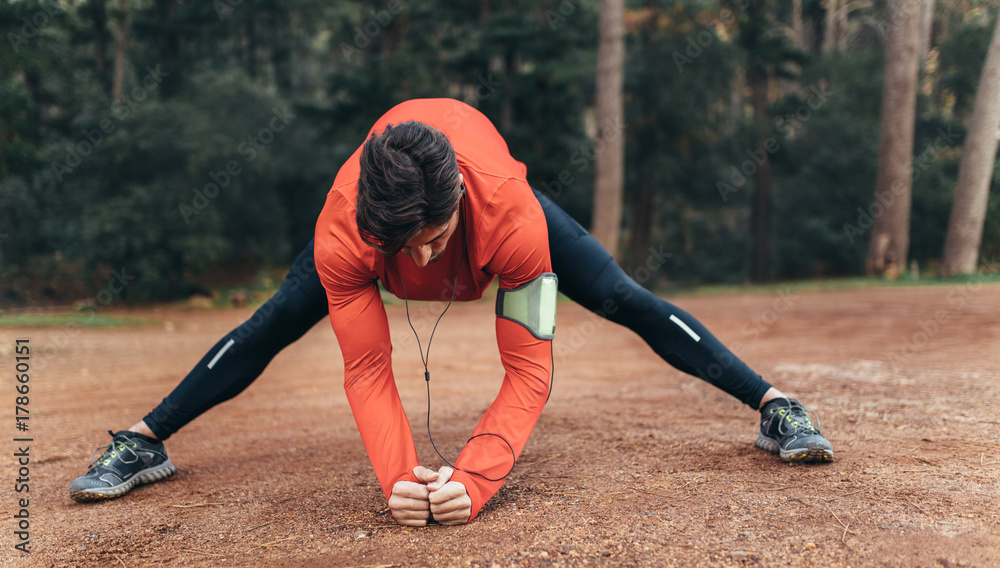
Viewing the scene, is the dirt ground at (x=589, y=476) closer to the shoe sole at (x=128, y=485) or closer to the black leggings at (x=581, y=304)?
the shoe sole at (x=128, y=485)

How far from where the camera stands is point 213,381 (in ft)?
8.46

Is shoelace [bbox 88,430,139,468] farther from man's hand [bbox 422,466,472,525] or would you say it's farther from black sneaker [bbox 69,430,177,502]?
man's hand [bbox 422,466,472,525]

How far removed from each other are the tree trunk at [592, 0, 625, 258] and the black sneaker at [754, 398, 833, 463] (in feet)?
35.5

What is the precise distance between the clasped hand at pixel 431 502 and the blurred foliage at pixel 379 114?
42.7 feet

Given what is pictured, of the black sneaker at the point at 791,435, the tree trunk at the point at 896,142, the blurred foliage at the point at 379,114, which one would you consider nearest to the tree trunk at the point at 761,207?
the blurred foliage at the point at 379,114

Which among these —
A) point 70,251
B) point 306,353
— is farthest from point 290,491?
point 70,251

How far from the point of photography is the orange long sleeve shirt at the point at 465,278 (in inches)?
77.1

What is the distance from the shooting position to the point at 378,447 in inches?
80.0

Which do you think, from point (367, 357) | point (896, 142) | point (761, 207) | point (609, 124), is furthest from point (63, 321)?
point (761, 207)

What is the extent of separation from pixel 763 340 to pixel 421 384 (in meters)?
3.73

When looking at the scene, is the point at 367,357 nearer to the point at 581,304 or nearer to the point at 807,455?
the point at 581,304

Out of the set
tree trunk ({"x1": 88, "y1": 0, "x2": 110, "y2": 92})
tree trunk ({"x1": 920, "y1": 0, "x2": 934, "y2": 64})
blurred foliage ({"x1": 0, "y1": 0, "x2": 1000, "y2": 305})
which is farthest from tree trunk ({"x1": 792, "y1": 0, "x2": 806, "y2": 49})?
tree trunk ({"x1": 88, "y1": 0, "x2": 110, "y2": 92})

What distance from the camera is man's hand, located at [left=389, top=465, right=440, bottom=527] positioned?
195cm

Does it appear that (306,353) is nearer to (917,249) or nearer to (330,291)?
(330,291)
